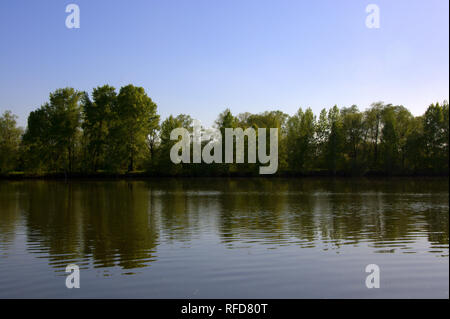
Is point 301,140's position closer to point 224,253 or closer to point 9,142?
point 9,142

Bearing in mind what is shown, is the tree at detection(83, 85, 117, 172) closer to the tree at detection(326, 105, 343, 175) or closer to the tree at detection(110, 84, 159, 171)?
the tree at detection(110, 84, 159, 171)

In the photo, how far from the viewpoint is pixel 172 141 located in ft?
271

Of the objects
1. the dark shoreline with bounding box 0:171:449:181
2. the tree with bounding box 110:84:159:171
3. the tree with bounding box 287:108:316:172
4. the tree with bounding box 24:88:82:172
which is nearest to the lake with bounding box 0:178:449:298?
the tree with bounding box 110:84:159:171

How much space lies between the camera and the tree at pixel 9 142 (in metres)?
76.1

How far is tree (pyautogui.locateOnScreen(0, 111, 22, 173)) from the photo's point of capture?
76.1 meters

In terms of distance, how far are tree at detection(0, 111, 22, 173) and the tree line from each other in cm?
17

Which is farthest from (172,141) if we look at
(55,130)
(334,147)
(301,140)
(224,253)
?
(224,253)

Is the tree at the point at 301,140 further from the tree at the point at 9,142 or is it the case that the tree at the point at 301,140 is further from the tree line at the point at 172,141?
the tree at the point at 9,142

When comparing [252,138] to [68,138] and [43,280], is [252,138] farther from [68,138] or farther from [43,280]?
[43,280]

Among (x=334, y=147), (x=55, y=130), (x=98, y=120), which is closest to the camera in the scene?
(x=55, y=130)

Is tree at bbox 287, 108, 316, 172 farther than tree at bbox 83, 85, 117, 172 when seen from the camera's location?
Yes

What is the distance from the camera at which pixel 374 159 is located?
85875 mm

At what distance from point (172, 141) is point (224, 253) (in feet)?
230

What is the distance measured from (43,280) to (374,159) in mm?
83208
